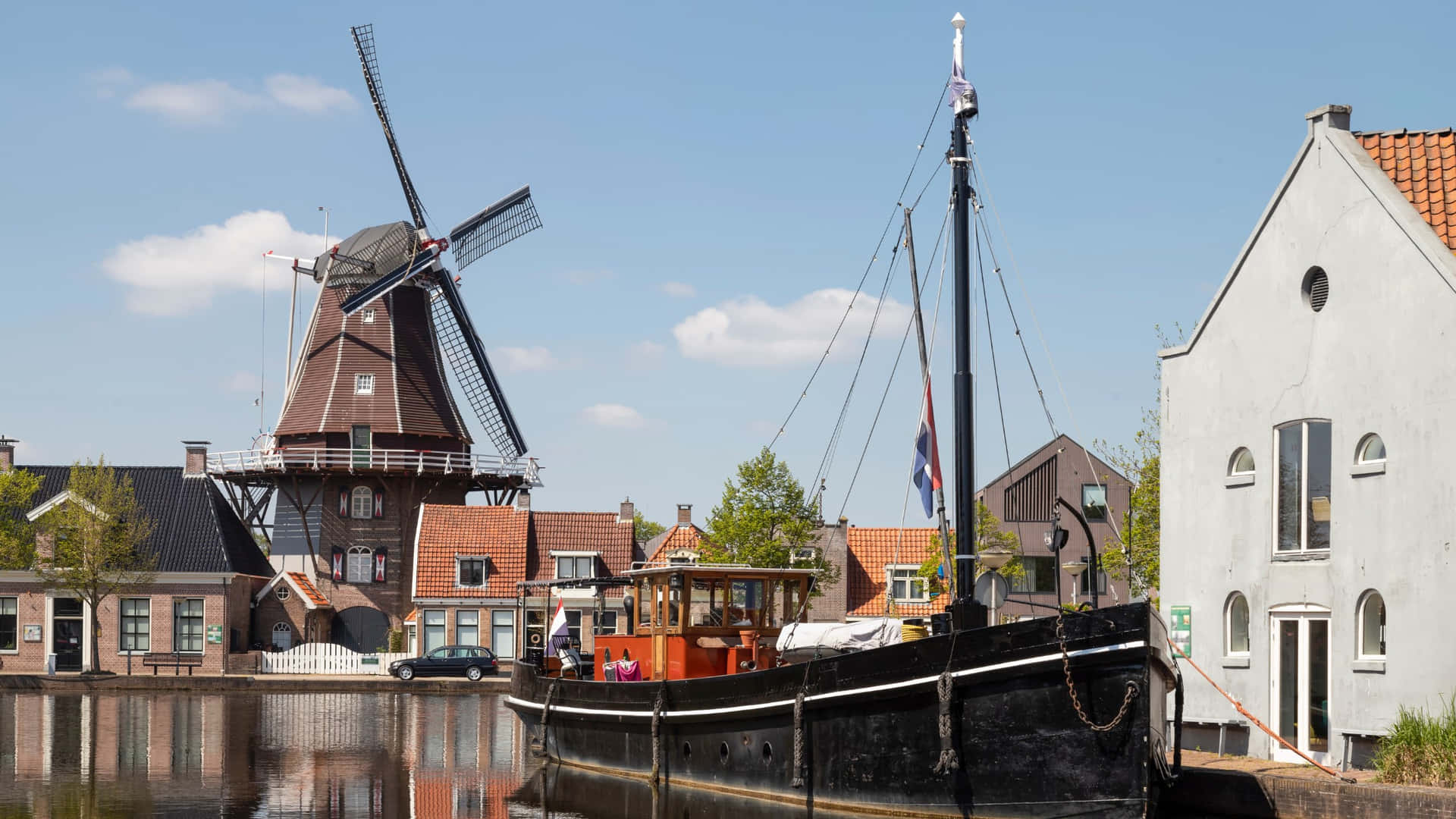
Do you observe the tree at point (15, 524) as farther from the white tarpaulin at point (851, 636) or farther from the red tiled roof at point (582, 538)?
the white tarpaulin at point (851, 636)

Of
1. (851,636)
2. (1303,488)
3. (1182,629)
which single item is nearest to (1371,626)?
(1303,488)

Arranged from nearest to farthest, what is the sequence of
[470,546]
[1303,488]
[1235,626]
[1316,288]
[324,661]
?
1. [1303,488]
2. [1316,288]
3. [1235,626]
4. [324,661]
5. [470,546]

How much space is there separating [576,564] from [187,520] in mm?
15263

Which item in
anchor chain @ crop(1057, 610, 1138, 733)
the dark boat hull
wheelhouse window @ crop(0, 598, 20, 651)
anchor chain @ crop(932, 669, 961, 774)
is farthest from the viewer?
wheelhouse window @ crop(0, 598, 20, 651)

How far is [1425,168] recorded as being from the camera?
20.2 metres

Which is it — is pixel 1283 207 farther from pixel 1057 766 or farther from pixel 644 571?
pixel 644 571

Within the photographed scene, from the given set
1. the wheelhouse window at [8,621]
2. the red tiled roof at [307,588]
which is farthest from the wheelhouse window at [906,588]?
the wheelhouse window at [8,621]

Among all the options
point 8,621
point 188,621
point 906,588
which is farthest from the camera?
point 906,588

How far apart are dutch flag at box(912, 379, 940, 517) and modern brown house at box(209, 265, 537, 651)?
39828 mm

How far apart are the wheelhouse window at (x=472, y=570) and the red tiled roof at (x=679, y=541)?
259 inches

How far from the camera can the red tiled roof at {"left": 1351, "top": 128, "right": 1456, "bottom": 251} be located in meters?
19.4

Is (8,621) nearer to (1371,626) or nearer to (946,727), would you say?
(946,727)

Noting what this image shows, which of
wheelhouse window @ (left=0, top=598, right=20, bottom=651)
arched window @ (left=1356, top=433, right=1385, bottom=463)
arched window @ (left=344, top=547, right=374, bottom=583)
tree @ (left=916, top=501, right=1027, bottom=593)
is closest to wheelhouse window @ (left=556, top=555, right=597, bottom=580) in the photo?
arched window @ (left=344, top=547, right=374, bottom=583)

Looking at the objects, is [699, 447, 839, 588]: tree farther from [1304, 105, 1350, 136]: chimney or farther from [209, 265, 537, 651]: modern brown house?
[1304, 105, 1350, 136]: chimney
